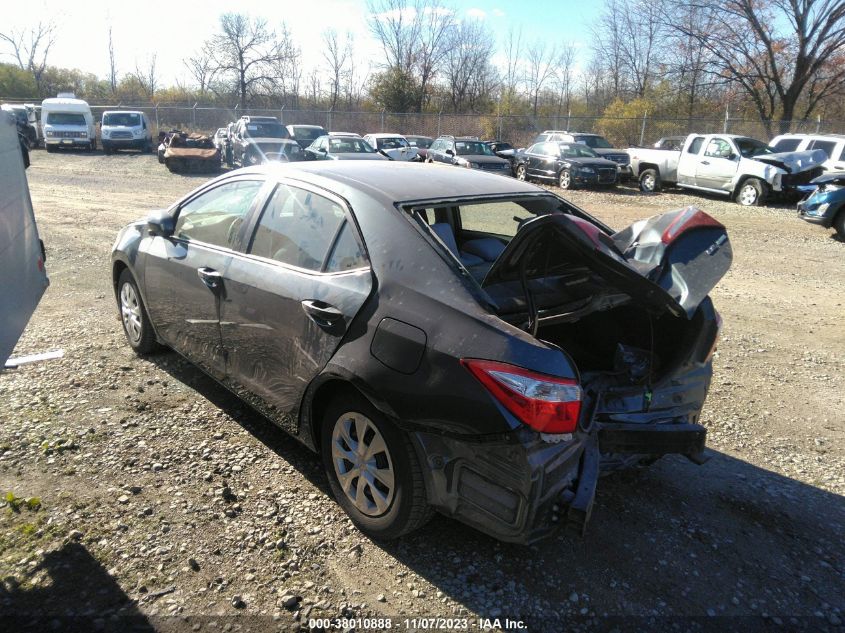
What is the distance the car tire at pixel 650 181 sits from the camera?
20.0 m

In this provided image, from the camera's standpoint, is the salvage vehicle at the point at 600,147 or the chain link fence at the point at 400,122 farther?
the chain link fence at the point at 400,122

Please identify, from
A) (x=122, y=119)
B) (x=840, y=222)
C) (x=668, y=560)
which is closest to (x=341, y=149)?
(x=840, y=222)

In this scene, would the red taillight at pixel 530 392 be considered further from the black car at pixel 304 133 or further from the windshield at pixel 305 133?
the windshield at pixel 305 133

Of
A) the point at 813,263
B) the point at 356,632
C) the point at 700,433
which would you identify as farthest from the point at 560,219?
the point at 813,263

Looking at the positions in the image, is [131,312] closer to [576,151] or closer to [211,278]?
[211,278]

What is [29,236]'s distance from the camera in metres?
3.76

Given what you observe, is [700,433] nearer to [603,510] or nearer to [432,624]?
[603,510]

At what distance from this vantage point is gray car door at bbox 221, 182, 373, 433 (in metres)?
2.96

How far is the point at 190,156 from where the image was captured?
21625 mm

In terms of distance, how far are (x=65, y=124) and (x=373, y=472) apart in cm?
3064

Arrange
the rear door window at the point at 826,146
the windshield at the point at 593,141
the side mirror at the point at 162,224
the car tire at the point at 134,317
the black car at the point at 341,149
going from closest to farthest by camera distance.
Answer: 1. the side mirror at the point at 162,224
2. the car tire at the point at 134,317
3. the rear door window at the point at 826,146
4. the black car at the point at 341,149
5. the windshield at the point at 593,141

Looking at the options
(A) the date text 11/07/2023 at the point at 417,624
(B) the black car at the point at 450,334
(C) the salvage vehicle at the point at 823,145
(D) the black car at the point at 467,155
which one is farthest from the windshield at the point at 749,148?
(A) the date text 11/07/2023 at the point at 417,624

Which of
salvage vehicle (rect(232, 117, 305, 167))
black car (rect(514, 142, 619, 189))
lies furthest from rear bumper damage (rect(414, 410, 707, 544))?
salvage vehicle (rect(232, 117, 305, 167))

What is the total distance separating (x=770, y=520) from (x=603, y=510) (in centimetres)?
88
